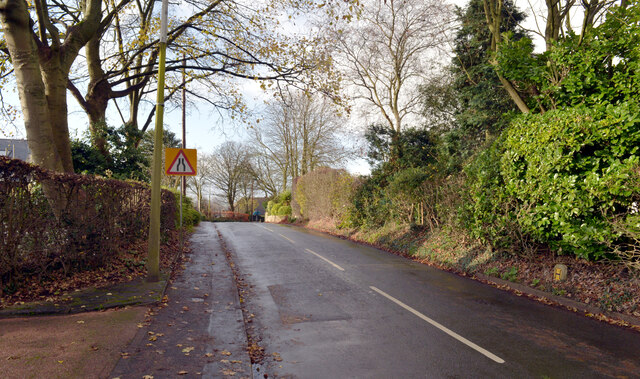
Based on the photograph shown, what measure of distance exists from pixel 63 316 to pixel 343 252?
8.92 metres

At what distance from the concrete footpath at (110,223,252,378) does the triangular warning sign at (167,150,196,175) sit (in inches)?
189

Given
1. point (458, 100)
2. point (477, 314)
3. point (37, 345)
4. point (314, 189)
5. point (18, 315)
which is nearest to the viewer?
point (37, 345)

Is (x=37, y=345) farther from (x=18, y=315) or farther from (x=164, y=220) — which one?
(x=164, y=220)

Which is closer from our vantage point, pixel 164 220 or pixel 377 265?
pixel 377 265

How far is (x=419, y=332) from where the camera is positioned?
17.4ft

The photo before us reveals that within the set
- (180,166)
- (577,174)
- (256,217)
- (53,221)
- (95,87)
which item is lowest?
(256,217)

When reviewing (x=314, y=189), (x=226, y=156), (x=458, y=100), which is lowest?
(x=314, y=189)

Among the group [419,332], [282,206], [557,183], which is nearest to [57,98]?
[419,332]

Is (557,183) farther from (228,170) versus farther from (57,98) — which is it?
(228,170)

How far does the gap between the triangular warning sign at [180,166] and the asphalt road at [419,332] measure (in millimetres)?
4941

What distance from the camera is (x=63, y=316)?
17.9 feet

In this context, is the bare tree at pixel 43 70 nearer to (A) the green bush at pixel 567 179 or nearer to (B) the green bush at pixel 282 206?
(A) the green bush at pixel 567 179

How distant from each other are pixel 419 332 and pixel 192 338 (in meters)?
3.00

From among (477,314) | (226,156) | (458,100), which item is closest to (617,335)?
(477,314)
